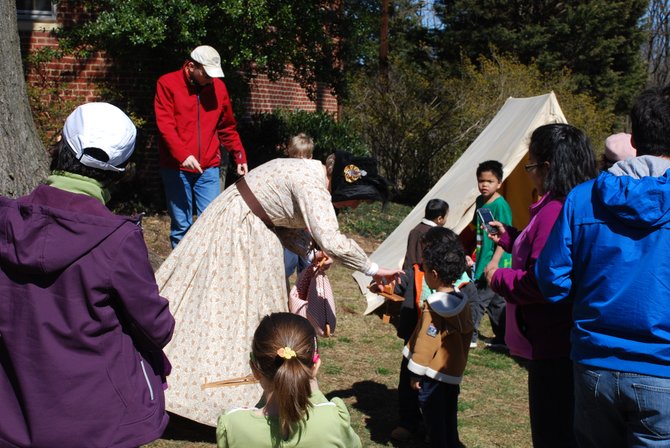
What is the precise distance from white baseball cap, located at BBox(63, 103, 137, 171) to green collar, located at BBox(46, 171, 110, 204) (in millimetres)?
56

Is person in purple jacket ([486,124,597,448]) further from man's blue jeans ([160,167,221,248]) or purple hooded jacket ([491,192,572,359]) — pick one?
man's blue jeans ([160,167,221,248])

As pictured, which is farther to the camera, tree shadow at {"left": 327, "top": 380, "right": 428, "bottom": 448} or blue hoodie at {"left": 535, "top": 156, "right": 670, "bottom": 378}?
tree shadow at {"left": 327, "top": 380, "right": 428, "bottom": 448}

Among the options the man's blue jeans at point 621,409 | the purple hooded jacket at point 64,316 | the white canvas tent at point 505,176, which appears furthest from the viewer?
the white canvas tent at point 505,176

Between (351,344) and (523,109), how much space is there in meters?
3.78

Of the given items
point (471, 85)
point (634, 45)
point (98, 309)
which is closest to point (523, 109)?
point (98, 309)

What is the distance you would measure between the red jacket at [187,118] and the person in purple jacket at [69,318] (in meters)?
3.94

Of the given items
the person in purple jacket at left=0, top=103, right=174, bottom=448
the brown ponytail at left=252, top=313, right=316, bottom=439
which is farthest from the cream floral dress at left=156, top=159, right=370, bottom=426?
the person in purple jacket at left=0, top=103, right=174, bottom=448

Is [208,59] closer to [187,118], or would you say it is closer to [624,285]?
[187,118]

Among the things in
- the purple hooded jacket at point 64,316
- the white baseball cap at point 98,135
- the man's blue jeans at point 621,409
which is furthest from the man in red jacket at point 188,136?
the man's blue jeans at point 621,409

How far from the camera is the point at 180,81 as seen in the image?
677cm

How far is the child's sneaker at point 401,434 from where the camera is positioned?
5.07m

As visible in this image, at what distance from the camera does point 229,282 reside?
14.9ft

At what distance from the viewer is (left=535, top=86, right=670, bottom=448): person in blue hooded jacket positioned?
2.77 m

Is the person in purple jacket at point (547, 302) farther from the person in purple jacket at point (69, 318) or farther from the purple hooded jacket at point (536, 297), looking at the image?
the person in purple jacket at point (69, 318)
